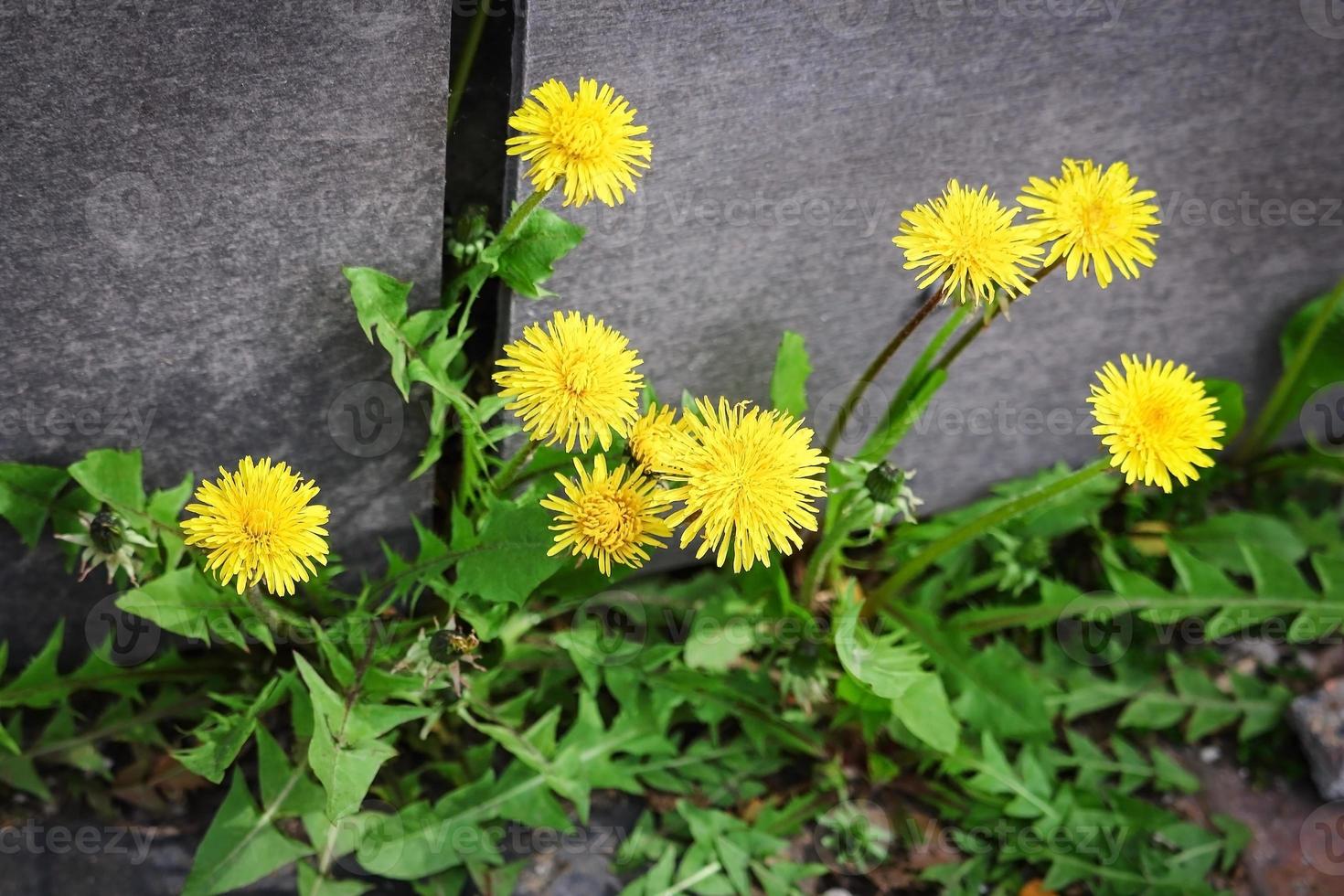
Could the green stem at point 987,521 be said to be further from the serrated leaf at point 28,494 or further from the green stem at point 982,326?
the serrated leaf at point 28,494

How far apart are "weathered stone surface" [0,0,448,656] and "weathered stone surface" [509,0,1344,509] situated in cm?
27

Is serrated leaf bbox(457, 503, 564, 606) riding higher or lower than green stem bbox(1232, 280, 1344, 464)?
lower

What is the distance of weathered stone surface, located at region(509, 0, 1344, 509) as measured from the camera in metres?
2.01

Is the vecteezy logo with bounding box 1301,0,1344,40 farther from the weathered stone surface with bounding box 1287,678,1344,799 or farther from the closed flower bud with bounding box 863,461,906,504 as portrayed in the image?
the weathered stone surface with bounding box 1287,678,1344,799

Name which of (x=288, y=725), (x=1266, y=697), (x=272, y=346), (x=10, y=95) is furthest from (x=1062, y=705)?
(x=10, y=95)

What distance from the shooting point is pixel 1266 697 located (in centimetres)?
282

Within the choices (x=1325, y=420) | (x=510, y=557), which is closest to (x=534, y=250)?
(x=510, y=557)

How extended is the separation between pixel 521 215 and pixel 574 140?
20 cm

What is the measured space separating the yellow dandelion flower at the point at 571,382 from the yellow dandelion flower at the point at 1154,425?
2.49 feet

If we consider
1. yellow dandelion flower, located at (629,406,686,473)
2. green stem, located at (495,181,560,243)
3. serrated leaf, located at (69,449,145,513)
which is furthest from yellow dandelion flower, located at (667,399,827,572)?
serrated leaf, located at (69,449,145,513)

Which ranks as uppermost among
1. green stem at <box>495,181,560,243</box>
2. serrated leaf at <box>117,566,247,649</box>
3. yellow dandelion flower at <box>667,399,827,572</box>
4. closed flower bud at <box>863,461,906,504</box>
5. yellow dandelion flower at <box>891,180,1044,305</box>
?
yellow dandelion flower at <box>891,180,1044,305</box>

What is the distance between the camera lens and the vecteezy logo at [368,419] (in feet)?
7.18

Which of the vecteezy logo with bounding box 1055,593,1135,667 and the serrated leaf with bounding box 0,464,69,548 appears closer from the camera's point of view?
the serrated leaf with bounding box 0,464,69,548

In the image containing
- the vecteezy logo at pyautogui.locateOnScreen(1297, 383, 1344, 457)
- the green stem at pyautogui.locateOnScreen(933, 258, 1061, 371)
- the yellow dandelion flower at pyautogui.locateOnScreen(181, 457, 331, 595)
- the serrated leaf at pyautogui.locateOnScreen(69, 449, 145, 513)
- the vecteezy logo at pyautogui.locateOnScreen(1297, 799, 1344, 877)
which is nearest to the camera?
the yellow dandelion flower at pyautogui.locateOnScreen(181, 457, 331, 595)
